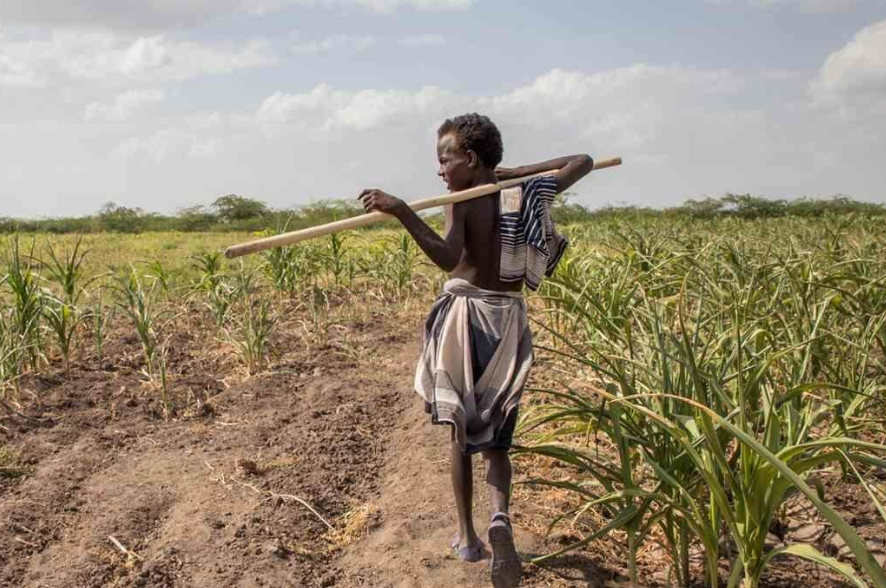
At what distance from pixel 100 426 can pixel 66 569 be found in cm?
143

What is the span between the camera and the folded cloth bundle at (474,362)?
2623mm

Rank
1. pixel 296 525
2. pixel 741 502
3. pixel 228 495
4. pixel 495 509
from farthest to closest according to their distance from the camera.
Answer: pixel 228 495 < pixel 296 525 < pixel 495 509 < pixel 741 502

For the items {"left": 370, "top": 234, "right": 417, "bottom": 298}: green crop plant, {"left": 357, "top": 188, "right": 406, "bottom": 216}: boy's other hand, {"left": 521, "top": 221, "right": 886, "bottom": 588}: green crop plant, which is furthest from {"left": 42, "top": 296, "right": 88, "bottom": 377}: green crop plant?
{"left": 357, "top": 188, "right": 406, "bottom": 216}: boy's other hand

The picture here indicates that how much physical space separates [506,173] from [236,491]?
5.23 feet

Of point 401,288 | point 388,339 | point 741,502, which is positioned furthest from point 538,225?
point 401,288

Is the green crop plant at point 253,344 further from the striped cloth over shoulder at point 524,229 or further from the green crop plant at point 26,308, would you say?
the striped cloth over shoulder at point 524,229

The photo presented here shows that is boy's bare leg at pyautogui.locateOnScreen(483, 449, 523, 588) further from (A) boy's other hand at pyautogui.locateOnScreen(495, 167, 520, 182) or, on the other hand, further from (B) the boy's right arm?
(A) boy's other hand at pyautogui.locateOnScreen(495, 167, 520, 182)

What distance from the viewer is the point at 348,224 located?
2471 millimetres

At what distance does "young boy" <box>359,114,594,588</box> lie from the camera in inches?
104

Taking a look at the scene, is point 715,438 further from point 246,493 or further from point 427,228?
point 246,493

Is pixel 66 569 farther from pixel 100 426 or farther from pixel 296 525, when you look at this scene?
pixel 100 426

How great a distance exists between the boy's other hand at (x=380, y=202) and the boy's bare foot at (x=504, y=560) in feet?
2.96

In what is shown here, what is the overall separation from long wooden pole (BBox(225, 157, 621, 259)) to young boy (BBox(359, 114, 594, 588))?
70 mm

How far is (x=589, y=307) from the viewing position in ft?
14.9
